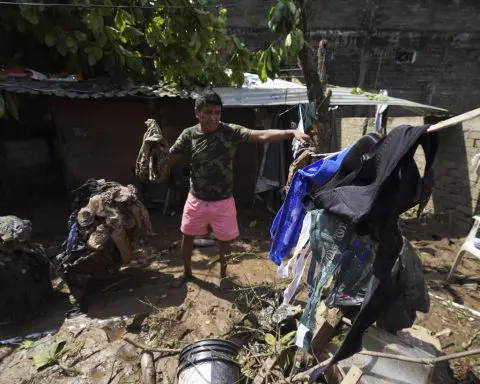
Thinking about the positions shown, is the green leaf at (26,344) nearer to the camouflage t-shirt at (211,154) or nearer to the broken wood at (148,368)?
the broken wood at (148,368)

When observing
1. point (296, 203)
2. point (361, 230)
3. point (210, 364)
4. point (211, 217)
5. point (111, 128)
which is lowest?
point (210, 364)

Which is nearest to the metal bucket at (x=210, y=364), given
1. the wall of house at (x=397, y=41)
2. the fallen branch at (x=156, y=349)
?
the fallen branch at (x=156, y=349)

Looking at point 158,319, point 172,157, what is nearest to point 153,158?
point 172,157

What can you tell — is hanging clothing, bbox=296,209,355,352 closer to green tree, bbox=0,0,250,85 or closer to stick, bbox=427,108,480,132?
stick, bbox=427,108,480,132

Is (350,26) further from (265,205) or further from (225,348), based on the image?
(225,348)

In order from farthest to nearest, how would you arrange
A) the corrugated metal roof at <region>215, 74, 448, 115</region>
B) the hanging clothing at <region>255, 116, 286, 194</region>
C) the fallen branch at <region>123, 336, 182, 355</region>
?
the hanging clothing at <region>255, 116, 286, 194</region> < the corrugated metal roof at <region>215, 74, 448, 115</region> < the fallen branch at <region>123, 336, 182, 355</region>

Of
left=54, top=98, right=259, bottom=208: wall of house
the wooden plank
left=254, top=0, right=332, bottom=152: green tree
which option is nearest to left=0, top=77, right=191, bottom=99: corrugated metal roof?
left=54, top=98, right=259, bottom=208: wall of house

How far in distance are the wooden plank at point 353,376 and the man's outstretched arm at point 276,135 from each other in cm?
174

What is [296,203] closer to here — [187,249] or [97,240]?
[187,249]

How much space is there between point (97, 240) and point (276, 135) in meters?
2.28

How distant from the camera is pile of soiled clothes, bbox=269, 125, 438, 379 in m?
1.69

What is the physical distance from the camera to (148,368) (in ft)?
9.12

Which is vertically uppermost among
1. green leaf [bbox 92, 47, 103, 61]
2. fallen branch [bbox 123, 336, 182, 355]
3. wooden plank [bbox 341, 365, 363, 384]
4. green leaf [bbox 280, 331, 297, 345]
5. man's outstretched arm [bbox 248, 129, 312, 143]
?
green leaf [bbox 92, 47, 103, 61]

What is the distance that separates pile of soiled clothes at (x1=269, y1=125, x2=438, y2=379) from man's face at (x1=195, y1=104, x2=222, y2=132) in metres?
1.29
